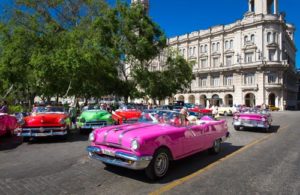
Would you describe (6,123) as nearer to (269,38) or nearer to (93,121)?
(93,121)

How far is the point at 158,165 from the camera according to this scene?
5273 mm

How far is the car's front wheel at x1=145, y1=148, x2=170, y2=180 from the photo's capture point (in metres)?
5.08

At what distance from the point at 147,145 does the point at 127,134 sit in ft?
1.88

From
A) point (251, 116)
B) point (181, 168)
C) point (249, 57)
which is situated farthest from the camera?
point (249, 57)

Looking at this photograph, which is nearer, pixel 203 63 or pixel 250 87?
pixel 250 87

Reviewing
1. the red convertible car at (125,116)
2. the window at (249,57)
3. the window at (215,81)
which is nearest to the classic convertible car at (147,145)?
the red convertible car at (125,116)

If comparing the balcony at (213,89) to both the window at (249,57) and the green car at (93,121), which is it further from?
the green car at (93,121)

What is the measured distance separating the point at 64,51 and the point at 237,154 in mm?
13321

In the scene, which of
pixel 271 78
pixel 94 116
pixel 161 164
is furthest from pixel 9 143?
pixel 271 78

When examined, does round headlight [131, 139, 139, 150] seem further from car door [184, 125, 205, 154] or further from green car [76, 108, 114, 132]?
green car [76, 108, 114, 132]

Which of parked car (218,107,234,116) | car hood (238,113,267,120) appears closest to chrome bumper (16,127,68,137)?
car hood (238,113,267,120)

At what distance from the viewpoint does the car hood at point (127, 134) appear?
16.6ft

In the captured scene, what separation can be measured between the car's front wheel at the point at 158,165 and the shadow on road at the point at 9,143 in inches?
241

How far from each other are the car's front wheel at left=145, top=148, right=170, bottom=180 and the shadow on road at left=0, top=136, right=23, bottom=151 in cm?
611
